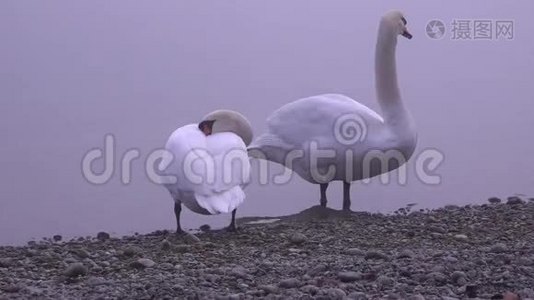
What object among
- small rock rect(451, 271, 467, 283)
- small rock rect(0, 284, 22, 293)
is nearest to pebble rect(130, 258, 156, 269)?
small rock rect(0, 284, 22, 293)

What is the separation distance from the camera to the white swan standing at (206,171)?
15.4 feet

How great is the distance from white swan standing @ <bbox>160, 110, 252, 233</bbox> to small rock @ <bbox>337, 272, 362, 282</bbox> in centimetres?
132

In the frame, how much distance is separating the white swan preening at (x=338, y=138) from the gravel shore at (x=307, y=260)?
27cm

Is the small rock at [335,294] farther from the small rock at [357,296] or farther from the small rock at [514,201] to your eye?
the small rock at [514,201]

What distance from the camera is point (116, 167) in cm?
670

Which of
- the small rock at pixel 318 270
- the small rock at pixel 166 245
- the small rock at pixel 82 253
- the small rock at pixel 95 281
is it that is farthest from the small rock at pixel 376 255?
the small rock at pixel 82 253

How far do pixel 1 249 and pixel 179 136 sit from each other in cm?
105

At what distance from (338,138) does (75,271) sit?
7.25 ft

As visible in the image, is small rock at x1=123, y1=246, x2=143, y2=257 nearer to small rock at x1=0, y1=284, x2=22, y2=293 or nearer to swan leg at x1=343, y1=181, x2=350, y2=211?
small rock at x1=0, y1=284, x2=22, y2=293

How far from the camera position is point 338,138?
5637 millimetres

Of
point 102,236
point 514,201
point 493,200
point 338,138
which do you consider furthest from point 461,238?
point 102,236

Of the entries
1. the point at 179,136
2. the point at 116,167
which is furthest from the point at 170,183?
the point at 116,167

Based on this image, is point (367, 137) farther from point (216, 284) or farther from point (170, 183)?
point (216, 284)

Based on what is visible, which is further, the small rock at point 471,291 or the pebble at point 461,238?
the pebble at point 461,238
